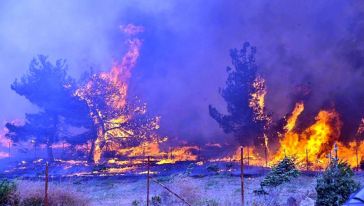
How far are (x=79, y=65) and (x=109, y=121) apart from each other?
1832 centimetres

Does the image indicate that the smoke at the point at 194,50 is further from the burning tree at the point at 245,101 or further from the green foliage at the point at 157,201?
the green foliage at the point at 157,201

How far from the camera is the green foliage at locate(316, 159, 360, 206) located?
45.2ft

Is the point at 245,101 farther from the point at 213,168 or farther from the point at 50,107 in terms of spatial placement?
the point at 50,107

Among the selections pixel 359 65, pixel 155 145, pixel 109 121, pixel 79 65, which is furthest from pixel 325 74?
pixel 79 65

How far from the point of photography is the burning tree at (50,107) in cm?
4459

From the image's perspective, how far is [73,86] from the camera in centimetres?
→ 4497

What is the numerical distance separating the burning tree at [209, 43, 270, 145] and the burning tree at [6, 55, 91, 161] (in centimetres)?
1350

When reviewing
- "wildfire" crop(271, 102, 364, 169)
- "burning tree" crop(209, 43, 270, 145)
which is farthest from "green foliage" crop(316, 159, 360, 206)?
"burning tree" crop(209, 43, 270, 145)

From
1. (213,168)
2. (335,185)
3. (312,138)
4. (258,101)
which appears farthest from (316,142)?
(335,185)

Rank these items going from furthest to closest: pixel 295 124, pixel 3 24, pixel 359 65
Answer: pixel 3 24
pixel 359 65
pixel 295 124

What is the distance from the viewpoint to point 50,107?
44781 mm

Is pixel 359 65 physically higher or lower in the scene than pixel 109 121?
higher

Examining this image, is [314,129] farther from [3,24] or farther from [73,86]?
[3,24]

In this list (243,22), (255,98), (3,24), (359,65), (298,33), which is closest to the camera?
(255,98)
